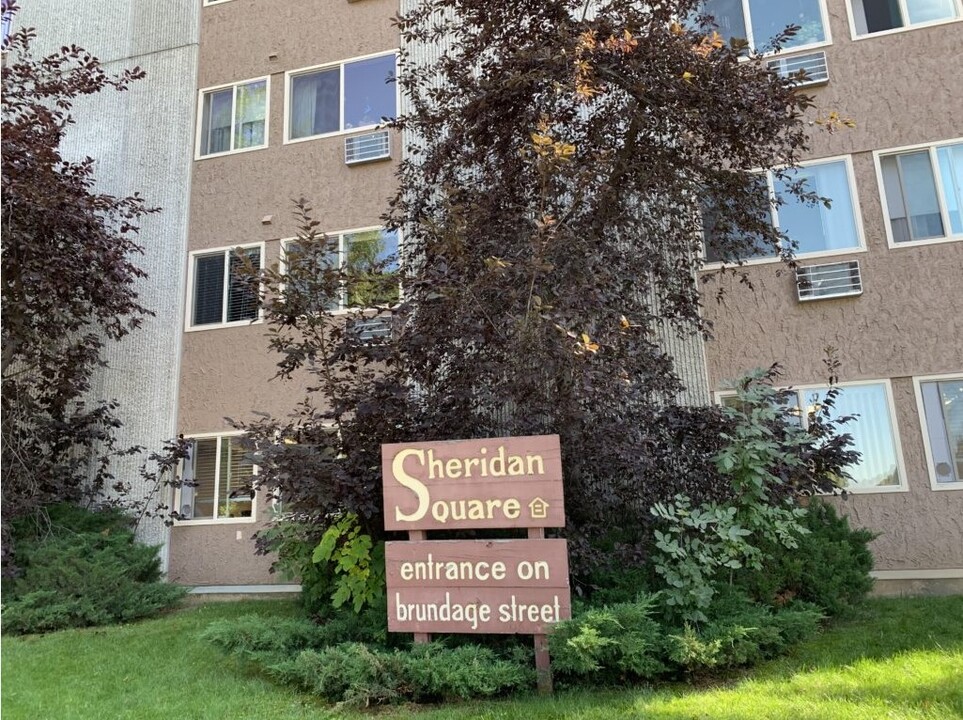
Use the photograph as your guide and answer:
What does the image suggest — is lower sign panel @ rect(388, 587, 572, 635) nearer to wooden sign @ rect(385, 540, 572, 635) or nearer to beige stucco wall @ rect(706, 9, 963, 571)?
A: wooden sign @ rect(385, 540, 572, 635)

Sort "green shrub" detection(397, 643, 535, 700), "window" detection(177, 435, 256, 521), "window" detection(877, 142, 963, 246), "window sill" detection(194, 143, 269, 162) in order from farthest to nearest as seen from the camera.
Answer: "window sill" detection(194, 143, 269, 162), "window" detection(177, 435, 256, 521), "window" detection(877, 142, 963, 246), "green shrub" detection(397, 643, 535, 700)

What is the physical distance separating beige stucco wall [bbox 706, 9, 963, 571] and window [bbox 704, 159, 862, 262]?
14 centimetres

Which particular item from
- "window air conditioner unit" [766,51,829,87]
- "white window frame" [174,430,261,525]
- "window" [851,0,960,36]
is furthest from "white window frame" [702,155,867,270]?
"white window frame" [174,430,261,525]

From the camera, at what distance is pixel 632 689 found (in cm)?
537

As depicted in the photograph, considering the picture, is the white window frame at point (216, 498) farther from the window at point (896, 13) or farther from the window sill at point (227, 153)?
the window at point (896, 13)

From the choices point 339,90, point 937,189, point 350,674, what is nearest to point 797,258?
point 937,189

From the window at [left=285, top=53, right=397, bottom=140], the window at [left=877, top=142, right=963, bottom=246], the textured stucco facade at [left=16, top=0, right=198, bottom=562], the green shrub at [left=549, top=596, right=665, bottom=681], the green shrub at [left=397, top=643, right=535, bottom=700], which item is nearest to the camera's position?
the green shrub at [left=549, top=596, right=665, bottom=681]

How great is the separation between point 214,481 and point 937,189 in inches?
437

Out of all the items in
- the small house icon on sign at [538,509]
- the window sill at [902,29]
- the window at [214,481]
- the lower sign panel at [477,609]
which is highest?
the window sill at [902,29]

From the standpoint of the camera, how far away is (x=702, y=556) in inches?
236

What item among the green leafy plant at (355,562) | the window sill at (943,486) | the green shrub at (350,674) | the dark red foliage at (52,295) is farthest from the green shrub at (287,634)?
the window sill at (943,486)

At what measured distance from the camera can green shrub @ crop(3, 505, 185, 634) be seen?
8.83m

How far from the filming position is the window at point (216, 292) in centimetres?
1172

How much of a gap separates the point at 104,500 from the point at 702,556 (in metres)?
Result: 9.42
